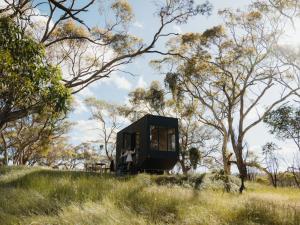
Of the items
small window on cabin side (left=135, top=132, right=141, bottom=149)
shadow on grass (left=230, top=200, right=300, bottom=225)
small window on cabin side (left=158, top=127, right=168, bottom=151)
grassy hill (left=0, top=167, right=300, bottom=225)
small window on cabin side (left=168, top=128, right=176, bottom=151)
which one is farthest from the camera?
small window on cabin side (left=135, top=132, right=141, bottom=149)

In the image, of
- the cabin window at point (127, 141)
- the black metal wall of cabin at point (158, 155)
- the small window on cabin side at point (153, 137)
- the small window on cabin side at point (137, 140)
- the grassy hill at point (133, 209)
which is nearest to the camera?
the grassy hill at point (133, 209)

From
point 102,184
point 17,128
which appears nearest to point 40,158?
point 17,128

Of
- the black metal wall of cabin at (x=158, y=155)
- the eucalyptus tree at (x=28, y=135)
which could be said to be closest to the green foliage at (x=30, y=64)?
the black metal wall of cabin at (x=158, y=155)

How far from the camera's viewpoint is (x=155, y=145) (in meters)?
17.7

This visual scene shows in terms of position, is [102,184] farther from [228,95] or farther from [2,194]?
[228,95]

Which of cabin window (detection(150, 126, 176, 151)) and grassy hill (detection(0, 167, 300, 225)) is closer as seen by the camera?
grassy hill (detection(0, 167, 300, 225))

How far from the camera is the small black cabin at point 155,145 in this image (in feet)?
57.7

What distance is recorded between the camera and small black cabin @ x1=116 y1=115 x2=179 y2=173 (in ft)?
57.7

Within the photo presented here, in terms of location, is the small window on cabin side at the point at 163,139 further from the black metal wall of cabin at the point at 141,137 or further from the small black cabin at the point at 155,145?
the black metal wall of cabin at the point at 141,137

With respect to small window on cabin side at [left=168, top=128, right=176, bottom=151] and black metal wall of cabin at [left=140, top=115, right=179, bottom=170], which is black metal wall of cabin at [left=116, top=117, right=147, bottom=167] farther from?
small window on cabin side at [left=168, top=128, right=176, bottom=151]

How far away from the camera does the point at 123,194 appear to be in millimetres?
8219

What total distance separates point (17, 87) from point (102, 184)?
185 inches

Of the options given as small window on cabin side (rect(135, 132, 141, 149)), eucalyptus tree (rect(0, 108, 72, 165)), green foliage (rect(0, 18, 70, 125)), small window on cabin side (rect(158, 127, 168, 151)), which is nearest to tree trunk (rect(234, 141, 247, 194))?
small window on cabin side (rect(158, 127, 168, 151))

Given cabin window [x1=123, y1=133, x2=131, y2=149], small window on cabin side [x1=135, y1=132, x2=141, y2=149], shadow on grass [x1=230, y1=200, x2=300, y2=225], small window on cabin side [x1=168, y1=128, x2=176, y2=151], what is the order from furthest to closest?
1. cabin window [x1=123, y1=133, x2=131, y2=149]
2. small window on cabin side [x1=135, y1=132, x2=141, y2=149]
3. small window on cabin side [x1=168, y1=128, x2=176, y2=151]
4. shadow on grass [x1=230, y1=200, x2=300, y2=225]
